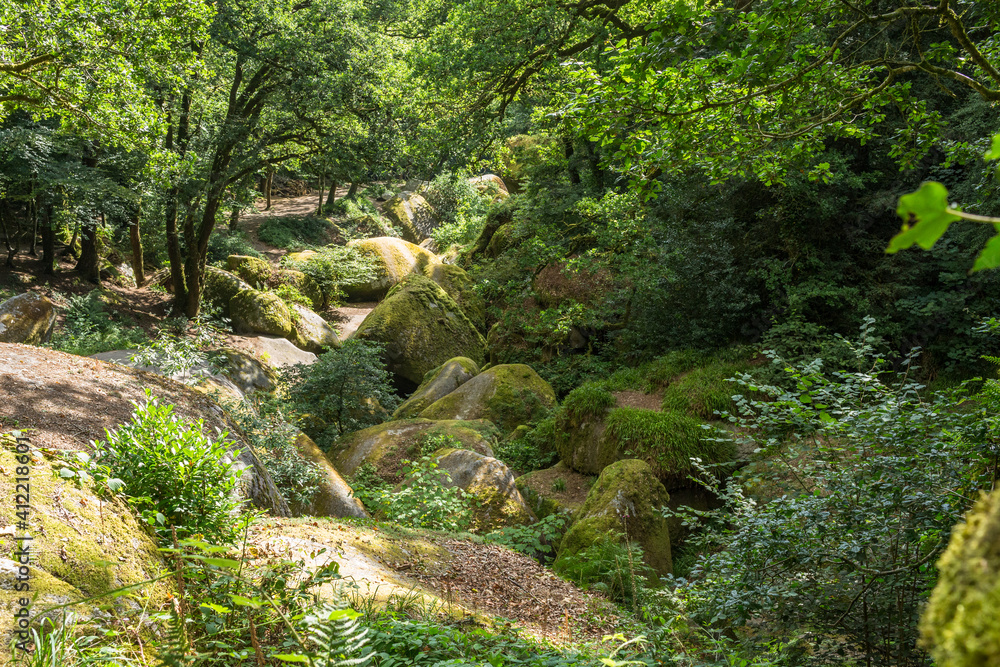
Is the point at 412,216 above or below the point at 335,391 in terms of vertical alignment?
above

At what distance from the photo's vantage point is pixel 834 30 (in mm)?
8578

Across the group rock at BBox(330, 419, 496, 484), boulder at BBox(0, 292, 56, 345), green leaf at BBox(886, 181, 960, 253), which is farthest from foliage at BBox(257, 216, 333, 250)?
green leaf at BBox(886, 181, 960, 253)

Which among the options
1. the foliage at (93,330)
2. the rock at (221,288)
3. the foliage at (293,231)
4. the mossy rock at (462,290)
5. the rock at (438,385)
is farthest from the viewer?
the foliage at (293,231)

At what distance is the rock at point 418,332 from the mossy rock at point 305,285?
4947 millimetres

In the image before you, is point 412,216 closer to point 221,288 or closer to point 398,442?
point 221,288

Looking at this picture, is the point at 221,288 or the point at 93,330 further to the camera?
the point at 221,288

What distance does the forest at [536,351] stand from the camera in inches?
109

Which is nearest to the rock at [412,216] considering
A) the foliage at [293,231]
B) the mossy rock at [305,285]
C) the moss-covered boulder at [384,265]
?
the foliage at [293,231]

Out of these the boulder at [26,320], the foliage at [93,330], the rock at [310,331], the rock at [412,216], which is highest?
the rock at [412,216]

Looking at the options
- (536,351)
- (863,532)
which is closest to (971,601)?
(863,532)

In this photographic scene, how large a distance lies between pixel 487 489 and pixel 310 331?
422 inches

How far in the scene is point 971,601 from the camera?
1.66 feet

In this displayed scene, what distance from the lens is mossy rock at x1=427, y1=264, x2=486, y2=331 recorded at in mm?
16703

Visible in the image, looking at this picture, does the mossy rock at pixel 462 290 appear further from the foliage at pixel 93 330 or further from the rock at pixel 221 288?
the foliage at pixel 93 330
